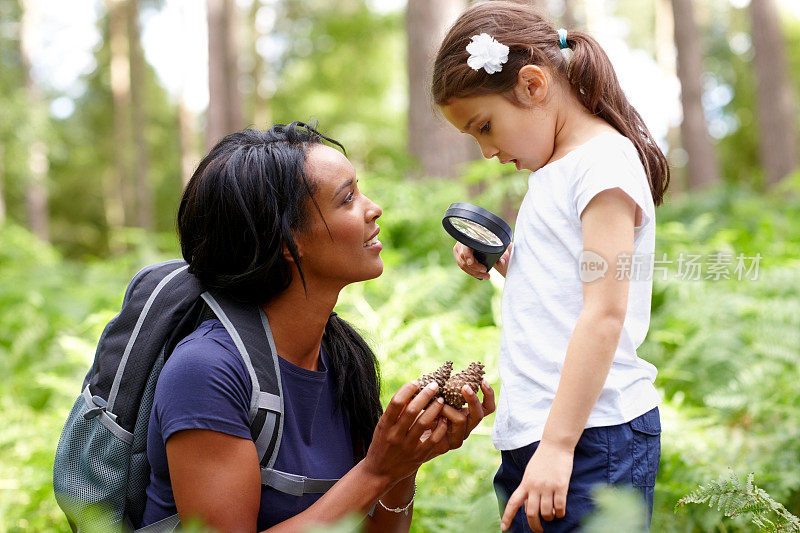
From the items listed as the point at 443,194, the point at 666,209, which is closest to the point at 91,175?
the point at 666,209

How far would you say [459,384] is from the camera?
1.77 meters

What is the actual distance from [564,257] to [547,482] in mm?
515

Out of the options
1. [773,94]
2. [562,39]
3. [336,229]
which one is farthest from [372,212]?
[773,94]

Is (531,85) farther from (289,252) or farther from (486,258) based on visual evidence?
(289,252)

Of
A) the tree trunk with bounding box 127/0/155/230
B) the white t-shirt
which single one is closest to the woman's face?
the white t-shirt

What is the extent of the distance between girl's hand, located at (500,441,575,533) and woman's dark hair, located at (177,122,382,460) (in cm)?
78

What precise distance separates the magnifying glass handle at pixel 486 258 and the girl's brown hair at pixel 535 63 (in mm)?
420

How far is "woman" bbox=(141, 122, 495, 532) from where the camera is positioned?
5.58 feet

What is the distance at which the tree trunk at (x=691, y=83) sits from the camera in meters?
13.1

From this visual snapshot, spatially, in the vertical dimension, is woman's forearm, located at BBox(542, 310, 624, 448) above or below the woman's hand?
below

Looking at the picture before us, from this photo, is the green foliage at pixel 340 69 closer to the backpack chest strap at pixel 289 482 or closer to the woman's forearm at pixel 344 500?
the backpack chest strap at pixel 289 482

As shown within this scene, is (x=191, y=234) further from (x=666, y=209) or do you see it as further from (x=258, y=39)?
(x=258, y=39)

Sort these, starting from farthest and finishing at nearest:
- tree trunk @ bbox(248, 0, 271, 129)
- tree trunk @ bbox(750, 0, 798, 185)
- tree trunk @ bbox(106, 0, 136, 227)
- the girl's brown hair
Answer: tree trunk @ bbox(248, 0, 271, 129)
tree trunk @ bbox(106, 0, 136, 227)
tree trunk @ bbox(750, 0, 798, 185)
the girl's brown hair

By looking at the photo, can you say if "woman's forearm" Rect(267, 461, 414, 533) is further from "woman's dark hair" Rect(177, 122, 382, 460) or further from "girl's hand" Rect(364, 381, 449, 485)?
"woman's dark hair" Rect(177, 122, 382, 460)
